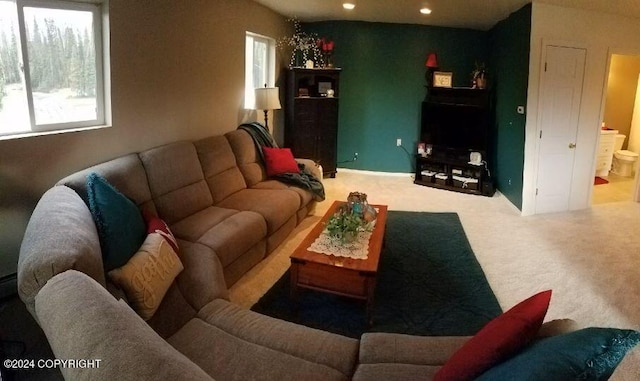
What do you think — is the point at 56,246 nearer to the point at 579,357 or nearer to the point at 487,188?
the point at 579,357

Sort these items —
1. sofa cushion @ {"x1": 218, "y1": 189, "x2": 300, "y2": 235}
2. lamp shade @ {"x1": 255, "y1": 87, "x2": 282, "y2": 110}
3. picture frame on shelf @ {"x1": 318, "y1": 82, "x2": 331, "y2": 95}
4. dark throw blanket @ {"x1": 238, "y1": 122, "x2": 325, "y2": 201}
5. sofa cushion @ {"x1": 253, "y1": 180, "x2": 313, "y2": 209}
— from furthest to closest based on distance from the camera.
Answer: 1. picture frame on shelf @ {"x1": 318, "y1": 82, "x2": 331, "y2": 95}
2. lamp shade @ {"x1": 255, "y1": 87, "x2": 282, "y2": 110}
3. dark throw blanket @ {"x1": 238, "y1": 122, "x2": 325, "y2": 201}
4. sofa cushion @ {"x1": 253, "y1": 180, "x2": 313, "y2": 209}
5. sofa cushion @ {"x1": 218, "y1": 189, "x2": 300, "y2": 235}

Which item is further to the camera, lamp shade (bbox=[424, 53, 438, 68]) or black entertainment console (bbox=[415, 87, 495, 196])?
lamp shade (bbox=[424, 53, 438, 68])

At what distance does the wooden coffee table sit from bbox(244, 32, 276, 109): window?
10.7ft

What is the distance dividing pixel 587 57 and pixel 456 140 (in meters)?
2.01

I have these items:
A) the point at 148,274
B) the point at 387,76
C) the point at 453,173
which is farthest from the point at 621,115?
the point at 148,274

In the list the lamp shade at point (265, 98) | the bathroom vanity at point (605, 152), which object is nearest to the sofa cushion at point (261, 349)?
the lamp shade at point (265, 98)

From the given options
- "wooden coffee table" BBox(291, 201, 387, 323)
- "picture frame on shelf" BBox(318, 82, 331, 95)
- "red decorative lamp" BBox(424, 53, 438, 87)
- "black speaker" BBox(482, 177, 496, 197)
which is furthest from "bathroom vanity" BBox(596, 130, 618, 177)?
"wooden coffee table" BBox(291, 201, 387, 323)

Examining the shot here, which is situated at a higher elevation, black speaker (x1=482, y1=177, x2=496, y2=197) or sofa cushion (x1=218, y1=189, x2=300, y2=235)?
sofa cushion (x1=218, y1=189, x2=300, y2=235)

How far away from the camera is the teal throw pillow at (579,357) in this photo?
3.43 feet

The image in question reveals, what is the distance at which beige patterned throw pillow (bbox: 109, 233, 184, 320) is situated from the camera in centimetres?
210

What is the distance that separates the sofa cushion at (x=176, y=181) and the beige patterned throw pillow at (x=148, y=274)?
889mm

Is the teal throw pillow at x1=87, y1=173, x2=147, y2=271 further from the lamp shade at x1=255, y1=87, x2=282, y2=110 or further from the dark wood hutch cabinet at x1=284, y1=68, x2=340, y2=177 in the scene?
the dark wood hutch cabinet at x1=284, y1=68, x2=340, y2=177

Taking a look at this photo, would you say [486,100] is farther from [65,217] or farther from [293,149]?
[65,217]

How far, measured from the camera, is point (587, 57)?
16.2 feet
